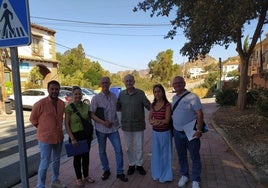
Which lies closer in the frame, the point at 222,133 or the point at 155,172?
the point at 155,172

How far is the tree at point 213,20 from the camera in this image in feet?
26.3

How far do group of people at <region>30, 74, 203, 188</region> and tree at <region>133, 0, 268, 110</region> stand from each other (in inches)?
152

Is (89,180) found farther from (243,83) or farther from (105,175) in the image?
(243,83)

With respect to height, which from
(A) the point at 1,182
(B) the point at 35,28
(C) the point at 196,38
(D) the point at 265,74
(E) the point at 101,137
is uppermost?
(B) the point at 35,28

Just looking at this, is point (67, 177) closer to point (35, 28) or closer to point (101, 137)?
point (101, 137)

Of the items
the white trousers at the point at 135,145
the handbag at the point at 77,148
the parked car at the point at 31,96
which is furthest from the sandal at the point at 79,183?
the parked car at the point at 31,96

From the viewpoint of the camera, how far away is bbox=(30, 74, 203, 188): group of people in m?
4.66

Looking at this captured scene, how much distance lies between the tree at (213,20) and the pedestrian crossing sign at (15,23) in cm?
577

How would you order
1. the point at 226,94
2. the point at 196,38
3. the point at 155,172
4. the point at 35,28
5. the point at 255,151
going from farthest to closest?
1. the point at 35,28
2. the point at 226,94
3. the point at 196,38
4. the point at 255,151
5. the point at 155,172

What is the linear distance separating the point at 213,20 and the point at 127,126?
5.45 m

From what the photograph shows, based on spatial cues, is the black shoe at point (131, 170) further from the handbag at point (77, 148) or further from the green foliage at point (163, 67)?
the green foliage at point (163, 67)


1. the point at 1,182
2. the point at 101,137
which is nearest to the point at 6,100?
the point at 1,182

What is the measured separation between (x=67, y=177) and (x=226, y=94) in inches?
521

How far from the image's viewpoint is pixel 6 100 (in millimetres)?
18844
